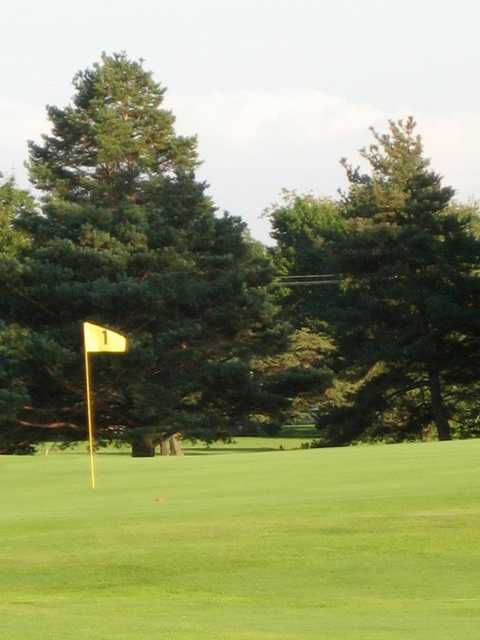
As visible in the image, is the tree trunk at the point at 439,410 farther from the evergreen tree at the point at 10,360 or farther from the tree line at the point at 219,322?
the evergreen tree at the point at 10,360

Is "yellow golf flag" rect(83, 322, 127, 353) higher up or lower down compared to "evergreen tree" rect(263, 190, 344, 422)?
lower down

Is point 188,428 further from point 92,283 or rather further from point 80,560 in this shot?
point 80,560

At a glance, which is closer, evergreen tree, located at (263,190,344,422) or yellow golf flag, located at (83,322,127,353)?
yellow golf flag, located at (83,322,127,353)

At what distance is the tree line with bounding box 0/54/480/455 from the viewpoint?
5675 cm

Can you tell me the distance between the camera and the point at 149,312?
57688mm

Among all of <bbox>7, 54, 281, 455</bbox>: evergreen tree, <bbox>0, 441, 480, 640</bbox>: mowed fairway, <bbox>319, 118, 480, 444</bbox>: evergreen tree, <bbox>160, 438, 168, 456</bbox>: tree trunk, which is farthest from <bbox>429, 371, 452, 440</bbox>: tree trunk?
<bbox>0, 441, 480, 640</bbox>: mowed fairway

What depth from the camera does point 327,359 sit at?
69438 millimetres

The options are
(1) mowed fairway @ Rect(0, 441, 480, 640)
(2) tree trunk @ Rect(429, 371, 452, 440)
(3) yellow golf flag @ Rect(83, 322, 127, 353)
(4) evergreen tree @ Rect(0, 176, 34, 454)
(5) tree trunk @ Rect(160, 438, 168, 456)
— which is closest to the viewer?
(1) mowed fairway @ Rect(0, 441, 480, 640)

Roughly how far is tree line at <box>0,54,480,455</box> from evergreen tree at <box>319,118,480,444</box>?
0.24 feet

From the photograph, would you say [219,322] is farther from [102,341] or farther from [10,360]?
[102,341]

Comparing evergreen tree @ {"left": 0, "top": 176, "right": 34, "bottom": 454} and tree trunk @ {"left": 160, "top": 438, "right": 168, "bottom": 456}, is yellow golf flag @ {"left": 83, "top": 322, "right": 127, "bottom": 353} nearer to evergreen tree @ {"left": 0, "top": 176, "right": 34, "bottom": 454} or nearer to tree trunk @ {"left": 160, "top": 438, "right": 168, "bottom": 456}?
evergreen tree @ {"left": 0, "top": 176, "right": 34, "bottom": 454}

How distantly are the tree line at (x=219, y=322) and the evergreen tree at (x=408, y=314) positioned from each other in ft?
0.24

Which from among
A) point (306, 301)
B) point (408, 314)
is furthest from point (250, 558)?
point (306, 301)

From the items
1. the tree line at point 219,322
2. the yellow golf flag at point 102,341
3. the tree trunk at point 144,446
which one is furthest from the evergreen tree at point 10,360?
the yellow golf flag at point 102,341
